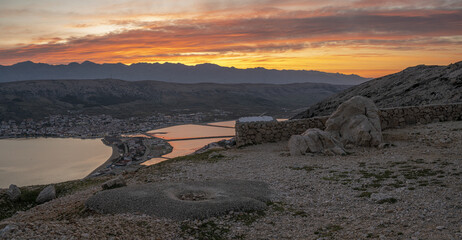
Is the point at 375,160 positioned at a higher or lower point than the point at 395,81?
lower

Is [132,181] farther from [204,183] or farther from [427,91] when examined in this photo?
[427,91]

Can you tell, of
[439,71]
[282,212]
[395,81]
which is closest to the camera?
[282,212]

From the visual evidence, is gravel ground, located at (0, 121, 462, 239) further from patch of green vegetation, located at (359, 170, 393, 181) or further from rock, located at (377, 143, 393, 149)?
rock, located at (377, 143, 393, 149)

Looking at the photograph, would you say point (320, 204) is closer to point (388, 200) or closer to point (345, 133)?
point (388, 200)

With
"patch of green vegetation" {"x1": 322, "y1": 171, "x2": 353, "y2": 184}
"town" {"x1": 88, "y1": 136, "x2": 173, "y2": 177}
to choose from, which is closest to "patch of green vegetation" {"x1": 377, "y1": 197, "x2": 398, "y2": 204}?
"patch of green vegetation" {"x1": 322, "y1": 171, "x2": 353, "y2": 184}

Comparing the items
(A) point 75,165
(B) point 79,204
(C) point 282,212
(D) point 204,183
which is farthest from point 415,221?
(A) point 75,165

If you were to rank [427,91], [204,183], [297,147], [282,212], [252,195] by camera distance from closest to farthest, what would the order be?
[282,212], [252,195], [204,183], [297,147], [427,91]
